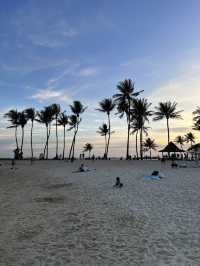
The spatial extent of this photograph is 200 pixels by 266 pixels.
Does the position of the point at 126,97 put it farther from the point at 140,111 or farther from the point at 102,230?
the point at 102,230

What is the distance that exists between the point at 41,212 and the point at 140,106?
131 feet

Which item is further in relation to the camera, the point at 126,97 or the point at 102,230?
the point at 126,97

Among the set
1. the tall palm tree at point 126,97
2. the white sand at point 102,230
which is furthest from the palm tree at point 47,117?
the white sand at point 102,230

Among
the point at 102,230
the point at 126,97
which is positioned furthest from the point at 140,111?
the point at 102,230

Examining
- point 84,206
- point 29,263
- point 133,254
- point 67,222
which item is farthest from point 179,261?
point 84,206

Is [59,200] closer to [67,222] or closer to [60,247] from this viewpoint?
[67,222]

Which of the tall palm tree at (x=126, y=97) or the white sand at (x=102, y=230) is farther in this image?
the tall palm tree at (x=126, y=97)

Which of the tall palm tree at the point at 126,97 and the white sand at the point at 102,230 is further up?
the tall palm tree at the point at 126,97

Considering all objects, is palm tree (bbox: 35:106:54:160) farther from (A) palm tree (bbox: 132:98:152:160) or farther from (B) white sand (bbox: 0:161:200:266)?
(B) white sand (bbox: 0:161:200:266)

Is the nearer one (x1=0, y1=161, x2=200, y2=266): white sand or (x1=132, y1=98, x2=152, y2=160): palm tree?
(x1=0, y1=161, x2=200, y2=266): white sand

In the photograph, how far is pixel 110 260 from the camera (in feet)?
15.7

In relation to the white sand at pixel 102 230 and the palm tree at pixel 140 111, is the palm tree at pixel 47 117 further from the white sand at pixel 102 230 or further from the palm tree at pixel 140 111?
the white sand at pixel 102 230

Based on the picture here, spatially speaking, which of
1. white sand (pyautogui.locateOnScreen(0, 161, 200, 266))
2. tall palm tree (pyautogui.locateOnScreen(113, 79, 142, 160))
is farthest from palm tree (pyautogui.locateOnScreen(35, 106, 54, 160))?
white sand (pyautogui.locateOnScreen(0, 161, 200, 266))

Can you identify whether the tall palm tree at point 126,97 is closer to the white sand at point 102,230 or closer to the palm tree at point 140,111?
the palm tree at point 140,111
